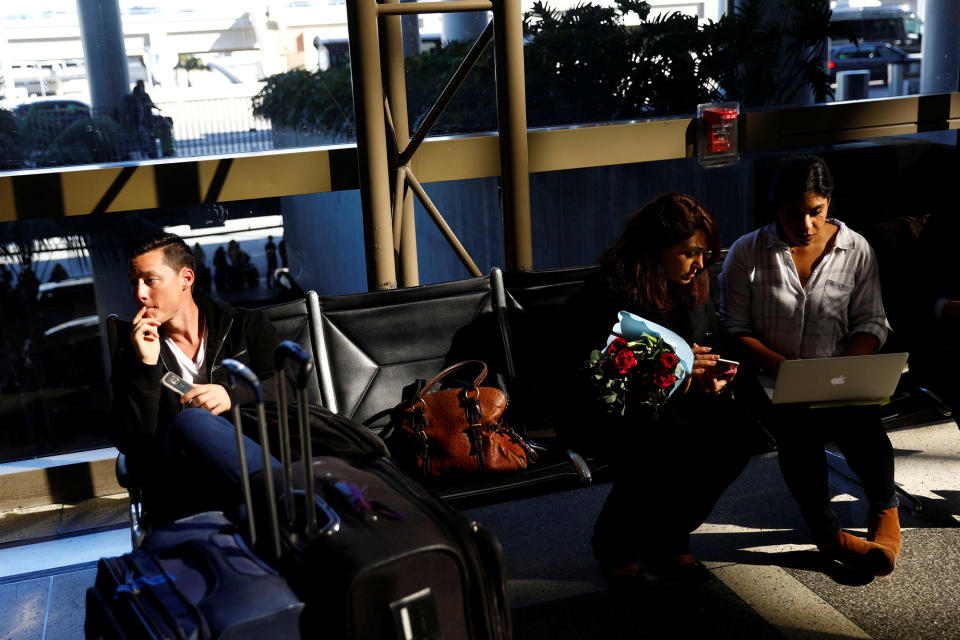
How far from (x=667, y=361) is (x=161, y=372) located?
1.49 metres

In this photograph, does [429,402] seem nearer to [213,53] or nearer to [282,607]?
[282,607]

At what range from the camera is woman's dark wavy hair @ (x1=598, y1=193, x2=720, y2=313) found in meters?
2.89

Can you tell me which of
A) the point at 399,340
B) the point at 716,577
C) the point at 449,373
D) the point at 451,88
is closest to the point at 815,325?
the point at 716,577

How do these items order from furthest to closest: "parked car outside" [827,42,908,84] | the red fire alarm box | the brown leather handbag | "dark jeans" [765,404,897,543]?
1. "parked car outside" [827,42,908,84]
2. the red fire alarm box
3. "dark jeans" [765,404,897,543]
4. the brown leather handbag

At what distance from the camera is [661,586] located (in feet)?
9.78

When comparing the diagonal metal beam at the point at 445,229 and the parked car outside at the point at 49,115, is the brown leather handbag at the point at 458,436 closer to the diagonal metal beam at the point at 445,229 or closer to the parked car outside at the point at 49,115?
the diagonal metal beam at the point at 445,229

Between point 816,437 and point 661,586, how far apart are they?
2.36 ft

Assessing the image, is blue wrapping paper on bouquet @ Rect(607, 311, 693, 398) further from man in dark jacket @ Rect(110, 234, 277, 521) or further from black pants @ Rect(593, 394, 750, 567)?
man in dark jacket @ Rect(110, 234, 277, 521)

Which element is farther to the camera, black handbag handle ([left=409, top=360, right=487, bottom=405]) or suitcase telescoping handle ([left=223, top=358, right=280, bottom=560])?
black handbag handle ([left=409, top=360, right=487, bottom=405])

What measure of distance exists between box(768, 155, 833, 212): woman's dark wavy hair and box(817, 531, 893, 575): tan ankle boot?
3.72 feet

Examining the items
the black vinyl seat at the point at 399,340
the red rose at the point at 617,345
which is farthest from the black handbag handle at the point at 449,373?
the red rose at the point at 617,345

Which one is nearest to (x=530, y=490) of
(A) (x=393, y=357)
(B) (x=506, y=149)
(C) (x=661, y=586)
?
(C) (x=661, y=586)

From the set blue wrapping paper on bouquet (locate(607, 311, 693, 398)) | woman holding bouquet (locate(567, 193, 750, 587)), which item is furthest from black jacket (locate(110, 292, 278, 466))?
blue wrapping paper on bouquet (locate(607, 311, 693, 398))

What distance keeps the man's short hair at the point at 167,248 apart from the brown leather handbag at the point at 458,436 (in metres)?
0.84
